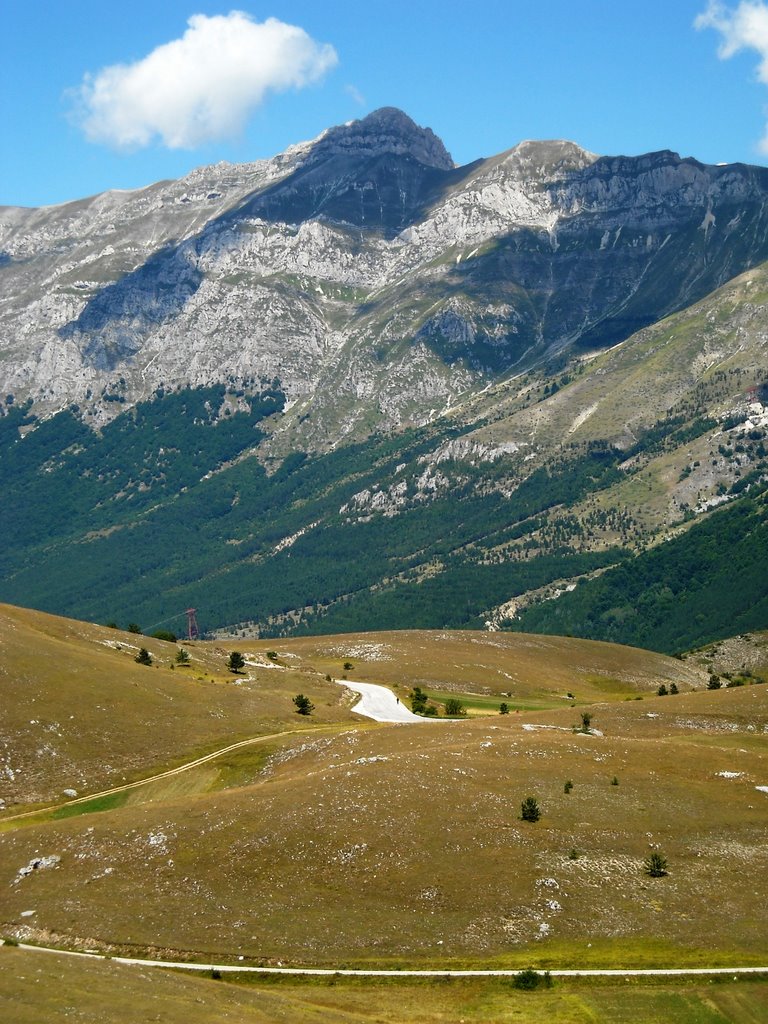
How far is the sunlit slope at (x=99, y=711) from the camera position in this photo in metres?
105

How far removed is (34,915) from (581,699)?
353 feet

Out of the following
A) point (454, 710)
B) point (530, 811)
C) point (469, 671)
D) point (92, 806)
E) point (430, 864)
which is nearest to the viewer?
point (430, 864)

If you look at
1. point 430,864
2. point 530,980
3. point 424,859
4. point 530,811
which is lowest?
point 530,980

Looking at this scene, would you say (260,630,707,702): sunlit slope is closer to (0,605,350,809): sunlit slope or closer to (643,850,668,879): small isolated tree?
(0,605,350,809): sunlit slope

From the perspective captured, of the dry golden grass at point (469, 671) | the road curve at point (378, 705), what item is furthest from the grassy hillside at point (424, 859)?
the dry golden grass at point (469, 671)

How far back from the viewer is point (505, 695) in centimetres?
16550

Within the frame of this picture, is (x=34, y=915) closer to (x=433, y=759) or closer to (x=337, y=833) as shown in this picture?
(x=337, y=833)

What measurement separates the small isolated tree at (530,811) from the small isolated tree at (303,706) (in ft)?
178

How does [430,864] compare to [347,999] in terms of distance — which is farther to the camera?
[430,864]

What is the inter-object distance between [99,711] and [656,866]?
62.5 meters

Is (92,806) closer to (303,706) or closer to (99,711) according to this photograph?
(99,711)

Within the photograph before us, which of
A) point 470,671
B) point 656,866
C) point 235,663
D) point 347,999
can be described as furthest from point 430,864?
point 470,671

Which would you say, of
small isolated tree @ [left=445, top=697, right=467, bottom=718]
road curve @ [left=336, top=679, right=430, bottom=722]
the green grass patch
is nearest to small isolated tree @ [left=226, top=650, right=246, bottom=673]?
road curve @ [left=336, top=679, right=430, bottom=722]

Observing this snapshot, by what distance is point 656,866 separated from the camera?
246 ft
